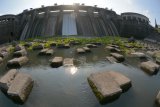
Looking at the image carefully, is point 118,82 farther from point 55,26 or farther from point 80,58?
point 55,26

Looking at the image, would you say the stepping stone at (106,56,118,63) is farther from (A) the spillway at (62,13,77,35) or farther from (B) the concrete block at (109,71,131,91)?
(A) the spillway at (62,13,77,35)

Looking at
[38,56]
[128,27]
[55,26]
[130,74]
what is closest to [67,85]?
[130,74]

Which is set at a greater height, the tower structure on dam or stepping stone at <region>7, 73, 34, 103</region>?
stepping stone at <region>7, 73, 34, 103</region>

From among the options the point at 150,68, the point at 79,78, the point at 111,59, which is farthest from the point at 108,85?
Result: the point at 111,59

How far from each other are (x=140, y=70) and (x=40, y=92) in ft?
9.62

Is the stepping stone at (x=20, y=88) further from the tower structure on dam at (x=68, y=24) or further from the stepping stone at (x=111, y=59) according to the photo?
the tower structure on dam at (x=68, y=24)

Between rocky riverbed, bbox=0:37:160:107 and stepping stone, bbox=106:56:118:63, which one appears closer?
rocky riverbed, bbox=0:37:160:107

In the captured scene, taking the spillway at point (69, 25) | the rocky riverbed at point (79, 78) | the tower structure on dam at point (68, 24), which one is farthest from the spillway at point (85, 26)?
the rocky riverbed at point (79, 78)

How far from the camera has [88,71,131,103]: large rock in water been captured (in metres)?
3.43

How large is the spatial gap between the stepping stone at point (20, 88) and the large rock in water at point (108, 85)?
1.33 m

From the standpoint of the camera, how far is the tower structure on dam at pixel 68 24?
21.9 metres

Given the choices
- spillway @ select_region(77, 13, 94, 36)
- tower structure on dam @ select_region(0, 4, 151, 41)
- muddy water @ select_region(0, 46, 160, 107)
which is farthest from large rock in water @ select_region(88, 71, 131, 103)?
spillway @ select_region(77, 13, 94, 36)

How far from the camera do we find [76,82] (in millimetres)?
4336

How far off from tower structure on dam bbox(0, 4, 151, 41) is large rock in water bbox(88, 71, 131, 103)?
1386cm
